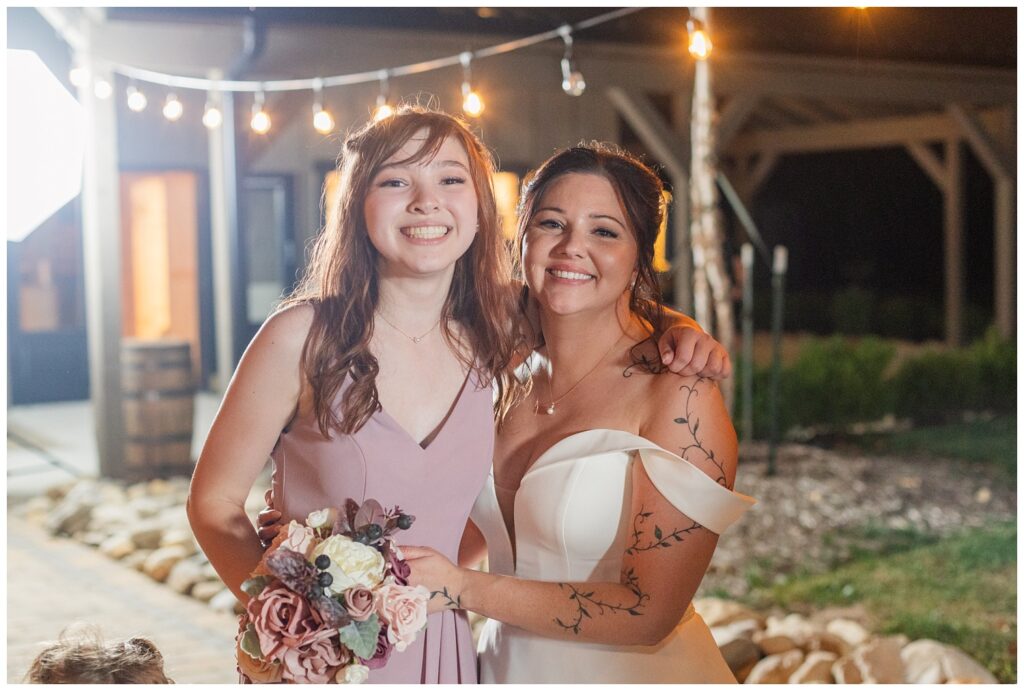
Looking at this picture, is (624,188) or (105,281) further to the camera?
(105,281)

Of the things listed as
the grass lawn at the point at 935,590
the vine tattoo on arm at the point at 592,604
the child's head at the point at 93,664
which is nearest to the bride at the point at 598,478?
the vine tattoo on arm at the point at 592,604

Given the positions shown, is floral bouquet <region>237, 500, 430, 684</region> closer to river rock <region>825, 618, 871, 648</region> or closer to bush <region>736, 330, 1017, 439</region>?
river rock <region>825, 618, 871, 648</region>

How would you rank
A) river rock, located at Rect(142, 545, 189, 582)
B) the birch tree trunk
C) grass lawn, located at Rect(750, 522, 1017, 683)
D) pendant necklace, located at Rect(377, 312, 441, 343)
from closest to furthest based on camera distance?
pendant necklace, located at Rect(377, 312, 441, 343)
grass lawn, located at Rect(750, 522, 1017, 683)
river rock, located at Rect(142, 545, 189, 582)
the birch tree trunk

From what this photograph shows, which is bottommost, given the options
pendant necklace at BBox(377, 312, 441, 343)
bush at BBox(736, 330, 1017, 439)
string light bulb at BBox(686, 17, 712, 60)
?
bush at BBox(736, 330, 1017, 439)

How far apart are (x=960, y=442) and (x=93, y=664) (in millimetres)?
7806

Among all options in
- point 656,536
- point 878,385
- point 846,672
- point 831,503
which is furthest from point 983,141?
point 656,536

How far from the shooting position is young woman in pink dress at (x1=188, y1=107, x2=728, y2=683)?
6.66 ft

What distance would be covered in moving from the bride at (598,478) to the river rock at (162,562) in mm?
3543

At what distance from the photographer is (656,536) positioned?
7.11 ft

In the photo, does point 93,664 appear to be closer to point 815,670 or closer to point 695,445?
point 695,445

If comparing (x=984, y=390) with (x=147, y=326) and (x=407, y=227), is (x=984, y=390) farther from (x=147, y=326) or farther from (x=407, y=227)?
(x=407, y=227)

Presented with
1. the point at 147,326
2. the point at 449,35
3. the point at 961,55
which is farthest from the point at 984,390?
the point at 147,326

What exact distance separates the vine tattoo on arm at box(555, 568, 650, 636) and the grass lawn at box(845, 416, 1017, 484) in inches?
251

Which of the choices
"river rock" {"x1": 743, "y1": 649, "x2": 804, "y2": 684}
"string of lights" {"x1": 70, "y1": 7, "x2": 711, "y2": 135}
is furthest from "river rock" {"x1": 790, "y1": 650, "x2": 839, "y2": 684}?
"string of lights" {"x1": 70, "y1": 7, "x2": 711, "y2": 135}
